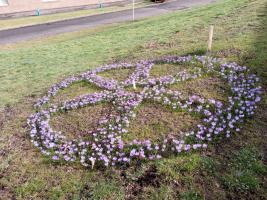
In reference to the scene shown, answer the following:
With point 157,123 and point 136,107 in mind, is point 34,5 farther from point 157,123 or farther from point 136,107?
point 157,123

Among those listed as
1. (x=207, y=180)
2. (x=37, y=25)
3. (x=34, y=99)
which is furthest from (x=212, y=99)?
(x=37, y=25)

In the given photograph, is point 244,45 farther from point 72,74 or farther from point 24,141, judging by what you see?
point 24,141

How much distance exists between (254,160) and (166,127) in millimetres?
1569

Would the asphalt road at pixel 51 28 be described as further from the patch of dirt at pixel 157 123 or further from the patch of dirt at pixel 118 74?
the patch of dirt at pixel 157 123

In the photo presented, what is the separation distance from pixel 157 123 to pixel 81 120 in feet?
5.20

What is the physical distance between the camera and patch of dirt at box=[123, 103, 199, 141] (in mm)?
4898

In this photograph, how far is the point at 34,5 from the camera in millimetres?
29625

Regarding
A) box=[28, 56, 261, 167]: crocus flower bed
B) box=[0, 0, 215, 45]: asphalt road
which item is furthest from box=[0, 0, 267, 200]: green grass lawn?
box=[0, 0, 215, 45]: asphalt road

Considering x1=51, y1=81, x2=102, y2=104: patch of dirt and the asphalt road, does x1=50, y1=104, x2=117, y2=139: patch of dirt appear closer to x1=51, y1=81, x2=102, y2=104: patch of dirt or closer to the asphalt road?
x1=51, y1=81, x2=102, y2=104: patch of dirt

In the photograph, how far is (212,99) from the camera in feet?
18.3

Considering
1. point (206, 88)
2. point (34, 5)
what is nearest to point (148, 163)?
point (206, 88)

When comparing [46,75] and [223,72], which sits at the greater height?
[223,72]

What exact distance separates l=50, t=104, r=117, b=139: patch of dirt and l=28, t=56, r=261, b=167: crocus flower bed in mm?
111

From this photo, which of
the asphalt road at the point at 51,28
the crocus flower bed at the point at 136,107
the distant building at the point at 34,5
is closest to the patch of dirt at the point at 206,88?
the crocus flower bed at the point at 136,107
